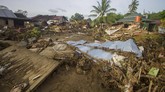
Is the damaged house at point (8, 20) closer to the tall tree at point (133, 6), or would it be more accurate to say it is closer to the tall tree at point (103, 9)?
the tall tree at point (103, 9)

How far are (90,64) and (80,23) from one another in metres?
30.9

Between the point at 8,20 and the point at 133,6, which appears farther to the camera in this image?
the point at 133,6

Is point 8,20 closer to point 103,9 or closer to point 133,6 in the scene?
point 103,9

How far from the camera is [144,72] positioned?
690cm

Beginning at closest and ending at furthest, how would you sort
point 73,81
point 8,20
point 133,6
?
point 73,81, point 8,20, point 133,6

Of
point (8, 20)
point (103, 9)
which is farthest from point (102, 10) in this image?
point (8, 20)

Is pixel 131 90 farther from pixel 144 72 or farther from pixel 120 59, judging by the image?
pixel 120 59

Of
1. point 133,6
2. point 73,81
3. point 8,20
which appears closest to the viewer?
point 73,81

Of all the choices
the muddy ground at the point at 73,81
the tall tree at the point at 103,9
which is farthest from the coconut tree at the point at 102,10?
the muddy ground at the point at 73,81

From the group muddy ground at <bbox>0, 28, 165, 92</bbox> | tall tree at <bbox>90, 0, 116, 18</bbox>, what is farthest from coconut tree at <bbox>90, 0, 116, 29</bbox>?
muddy ground at <bbox>0, 28, 165, 92</bbox>

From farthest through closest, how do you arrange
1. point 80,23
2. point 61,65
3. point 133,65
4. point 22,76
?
point 80,23, point 61,65, point 133,65, point 22,76

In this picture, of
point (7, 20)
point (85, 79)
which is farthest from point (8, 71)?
point (7, 20)

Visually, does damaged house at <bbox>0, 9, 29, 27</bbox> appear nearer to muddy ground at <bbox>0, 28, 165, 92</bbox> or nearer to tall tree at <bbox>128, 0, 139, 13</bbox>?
muddy ground at <bbox>0, 28, 165, 92</bbox>

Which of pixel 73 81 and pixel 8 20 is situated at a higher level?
pixel 8 20
